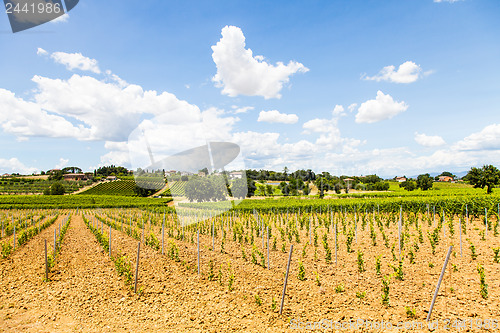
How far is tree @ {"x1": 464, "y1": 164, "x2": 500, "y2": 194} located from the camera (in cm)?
5812

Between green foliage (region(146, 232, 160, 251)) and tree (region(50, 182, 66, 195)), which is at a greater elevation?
tree (region(50, 182, 66, 195))

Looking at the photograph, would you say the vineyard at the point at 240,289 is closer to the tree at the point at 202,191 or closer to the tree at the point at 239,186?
the tree at the point at 239,186

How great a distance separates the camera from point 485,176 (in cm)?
5950

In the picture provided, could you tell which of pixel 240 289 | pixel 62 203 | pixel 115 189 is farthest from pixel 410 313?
pixel 115 189

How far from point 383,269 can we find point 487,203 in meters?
17.9

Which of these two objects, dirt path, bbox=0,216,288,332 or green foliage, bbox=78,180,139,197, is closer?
dirt path, bbox=0,216,288,332

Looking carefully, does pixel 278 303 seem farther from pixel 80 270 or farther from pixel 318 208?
pixel 318 208

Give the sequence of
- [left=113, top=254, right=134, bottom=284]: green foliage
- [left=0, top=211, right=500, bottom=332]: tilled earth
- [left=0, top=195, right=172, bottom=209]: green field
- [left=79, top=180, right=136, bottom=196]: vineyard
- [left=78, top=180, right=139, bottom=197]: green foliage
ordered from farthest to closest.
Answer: [left=79, top=180, right=136, bottom=196]: vineyard, [left=78, top=180, right=139, bottom=197]: green foliage, [left=0, top=195, right=172, bottom=209]: green field, [left=113, top=254, right=134, bottom=284]: green foliage, [left=0, top=211, right=500, bottom=332]: tilled earth

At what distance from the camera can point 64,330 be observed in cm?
597

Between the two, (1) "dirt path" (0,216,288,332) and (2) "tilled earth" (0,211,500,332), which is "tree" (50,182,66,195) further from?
(1) "dirt path" (0,216,288,332)

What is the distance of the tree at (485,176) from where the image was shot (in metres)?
58.1

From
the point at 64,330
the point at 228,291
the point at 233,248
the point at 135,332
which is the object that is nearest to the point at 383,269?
the point at 228,291

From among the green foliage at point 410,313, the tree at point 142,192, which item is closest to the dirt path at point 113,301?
the green foliage at point 410,313

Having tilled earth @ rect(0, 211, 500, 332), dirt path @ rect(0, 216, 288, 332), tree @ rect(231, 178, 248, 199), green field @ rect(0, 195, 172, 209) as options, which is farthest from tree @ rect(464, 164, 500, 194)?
dirt path @ rect(0, 216, 288, 332)
